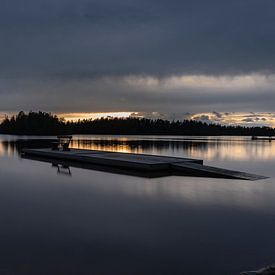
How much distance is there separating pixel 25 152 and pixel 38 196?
1579 cm

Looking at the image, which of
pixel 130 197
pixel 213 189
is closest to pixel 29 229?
pixel 130 197

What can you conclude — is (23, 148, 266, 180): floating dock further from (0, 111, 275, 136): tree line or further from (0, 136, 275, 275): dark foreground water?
(0, 111, 275, 136): tree line

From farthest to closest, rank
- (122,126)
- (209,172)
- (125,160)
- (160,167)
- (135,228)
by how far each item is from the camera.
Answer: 1. (122,126)
2. (125,160)
3. (160,167)
4. (209,172)
5. (135,228)

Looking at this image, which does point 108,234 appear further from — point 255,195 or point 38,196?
point 255,195

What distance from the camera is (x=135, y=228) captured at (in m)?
6.34

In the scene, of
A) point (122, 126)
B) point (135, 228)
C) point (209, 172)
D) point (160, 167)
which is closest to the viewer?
point (135, 228)

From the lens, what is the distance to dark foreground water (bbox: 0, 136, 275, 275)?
4.74m

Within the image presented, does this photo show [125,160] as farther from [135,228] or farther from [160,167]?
[135,228]

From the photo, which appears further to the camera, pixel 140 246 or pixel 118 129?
pixel 118 129

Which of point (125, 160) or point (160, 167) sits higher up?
point (125, 160)

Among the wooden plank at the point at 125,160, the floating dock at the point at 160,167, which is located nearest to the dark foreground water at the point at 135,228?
the floating dock at the point at 160,167

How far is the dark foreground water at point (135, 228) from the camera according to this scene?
4.74 metres

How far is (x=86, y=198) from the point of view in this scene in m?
9.16

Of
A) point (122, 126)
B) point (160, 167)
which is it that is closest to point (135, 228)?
point (160, 167)
